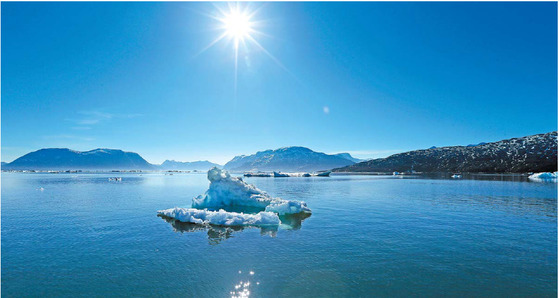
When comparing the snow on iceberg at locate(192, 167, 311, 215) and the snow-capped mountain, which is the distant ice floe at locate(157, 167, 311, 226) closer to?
the snow on iceberg at locate(192, 167, 311, 215)

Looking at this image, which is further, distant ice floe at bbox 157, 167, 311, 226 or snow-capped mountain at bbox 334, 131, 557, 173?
snow-capped mountain at bbox 334, 131, 557, 173

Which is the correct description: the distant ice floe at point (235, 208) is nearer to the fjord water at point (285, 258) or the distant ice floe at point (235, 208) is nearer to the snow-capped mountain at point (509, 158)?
the fjord water at point (285, 258)

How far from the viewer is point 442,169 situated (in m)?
191

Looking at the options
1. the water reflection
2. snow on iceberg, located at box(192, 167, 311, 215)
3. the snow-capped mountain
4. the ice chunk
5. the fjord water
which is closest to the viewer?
the fjord water

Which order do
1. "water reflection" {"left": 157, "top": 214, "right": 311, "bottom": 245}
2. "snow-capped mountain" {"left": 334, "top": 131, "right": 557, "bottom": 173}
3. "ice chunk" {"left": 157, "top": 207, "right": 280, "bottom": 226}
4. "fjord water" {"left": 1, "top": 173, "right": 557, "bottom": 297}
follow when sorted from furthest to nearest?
"snow-capped mountain" {"left": 334, "top": 131, "right": 557, "bottom": 173} → "ice chunk" {"left": 157, "top": 207, "right": 280, "bottom": 226} → "water reflection" {"left": 157, "top": 214, "right": 311, "bottom": 245} → "fjord water" {"left": 1, "top": 173, "right": 557, "bottom": 297}

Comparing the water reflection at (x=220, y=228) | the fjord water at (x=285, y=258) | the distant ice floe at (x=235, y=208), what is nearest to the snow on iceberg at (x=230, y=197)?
the distant ice floe at (x=235, y=208)

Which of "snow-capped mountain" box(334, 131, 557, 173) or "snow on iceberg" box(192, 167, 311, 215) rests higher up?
"snow-capped mountain" box(334, 131, 557, 173)

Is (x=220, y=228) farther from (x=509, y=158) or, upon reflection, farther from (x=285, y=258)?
(x=509, y=158)

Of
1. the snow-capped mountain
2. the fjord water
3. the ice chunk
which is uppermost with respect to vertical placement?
the snow-capped mountain

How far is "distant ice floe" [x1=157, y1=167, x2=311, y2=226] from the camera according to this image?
73.2 feet

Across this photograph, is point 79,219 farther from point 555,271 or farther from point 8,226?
point 555,271

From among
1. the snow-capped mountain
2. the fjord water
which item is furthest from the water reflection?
the snow-capped mountain

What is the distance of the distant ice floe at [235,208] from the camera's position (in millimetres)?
22323

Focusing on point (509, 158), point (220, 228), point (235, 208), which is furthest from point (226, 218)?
point (509, 158)
